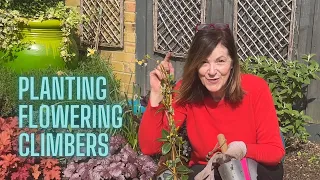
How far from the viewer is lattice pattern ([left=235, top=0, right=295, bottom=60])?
448cm

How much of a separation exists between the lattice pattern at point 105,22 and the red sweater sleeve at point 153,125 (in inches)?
121

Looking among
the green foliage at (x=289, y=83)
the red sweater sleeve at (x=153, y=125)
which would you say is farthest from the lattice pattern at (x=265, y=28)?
the red sweater sleeve at (x=153, y=125)

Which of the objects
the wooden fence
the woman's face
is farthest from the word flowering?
the woman's face

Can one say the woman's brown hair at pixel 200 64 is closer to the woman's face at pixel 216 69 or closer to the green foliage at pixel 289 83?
the woman's face at pixel 216 69

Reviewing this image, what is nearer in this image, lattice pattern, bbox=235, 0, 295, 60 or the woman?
the woman

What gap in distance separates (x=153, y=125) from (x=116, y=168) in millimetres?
558

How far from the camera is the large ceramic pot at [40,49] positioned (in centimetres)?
551

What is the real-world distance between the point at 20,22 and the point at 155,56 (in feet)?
4.80

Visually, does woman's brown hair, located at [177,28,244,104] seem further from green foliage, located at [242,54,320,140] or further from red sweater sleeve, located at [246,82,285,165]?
green foliage, located at [242,54,320,140]

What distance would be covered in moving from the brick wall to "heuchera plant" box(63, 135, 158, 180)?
2.32 meters

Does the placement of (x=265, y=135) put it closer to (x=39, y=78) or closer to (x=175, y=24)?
(x=175, y=24)

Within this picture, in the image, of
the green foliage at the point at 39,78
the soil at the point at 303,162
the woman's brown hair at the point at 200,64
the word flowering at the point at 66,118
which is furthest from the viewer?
the green foliage at the point at 39,78

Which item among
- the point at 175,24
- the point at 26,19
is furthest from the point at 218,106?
the point at 26,19

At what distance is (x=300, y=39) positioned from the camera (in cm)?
441
